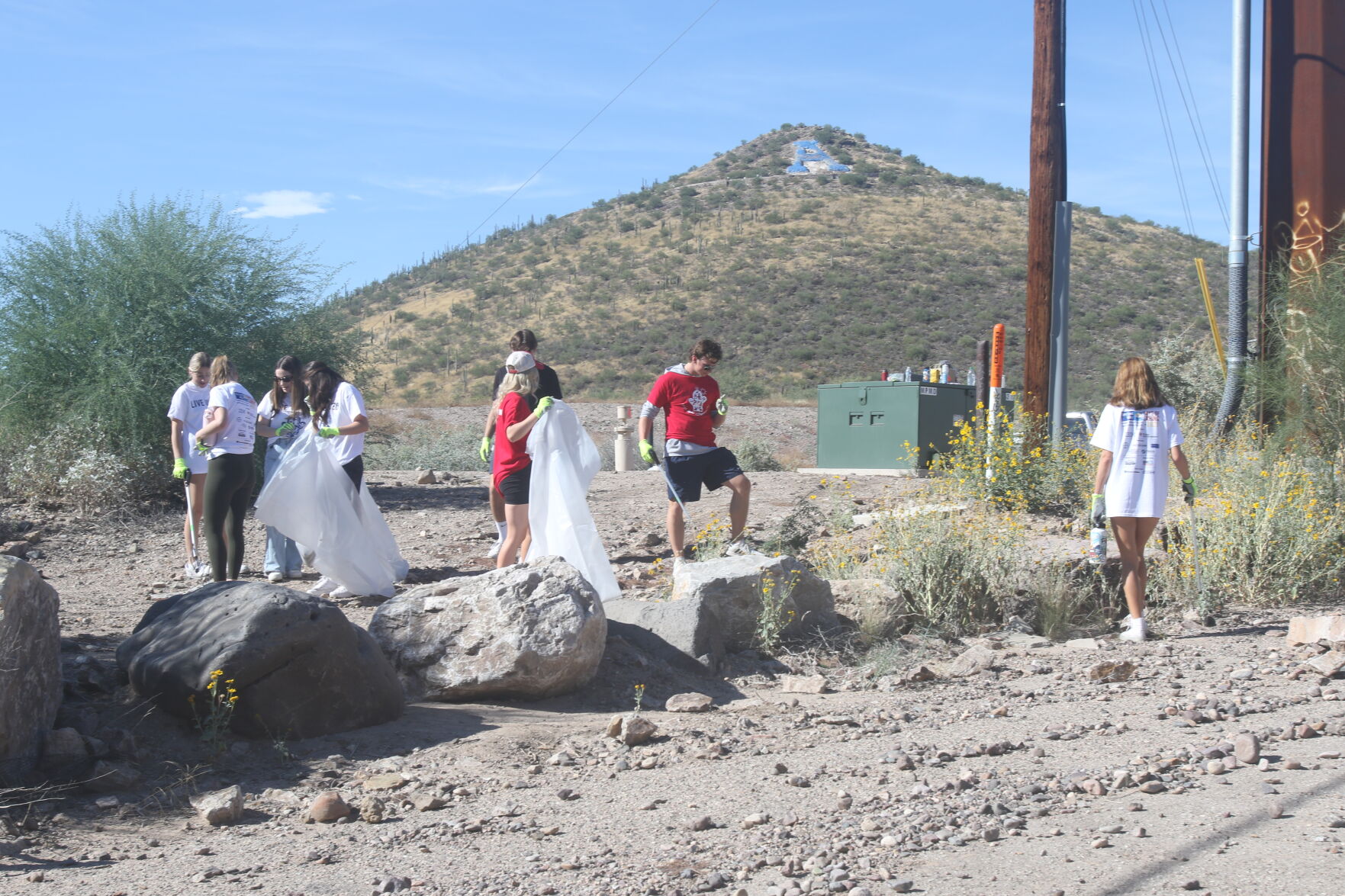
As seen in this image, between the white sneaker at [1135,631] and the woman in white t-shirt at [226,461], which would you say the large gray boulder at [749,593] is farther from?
the woman in white t-shirt at [226,461]

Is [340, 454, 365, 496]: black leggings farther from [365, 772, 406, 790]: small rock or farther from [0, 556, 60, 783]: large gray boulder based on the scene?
[365, 772, 406, 790]: small rock

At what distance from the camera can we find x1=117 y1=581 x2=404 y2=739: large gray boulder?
487 centimetres

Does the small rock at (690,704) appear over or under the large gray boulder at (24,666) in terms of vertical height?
under

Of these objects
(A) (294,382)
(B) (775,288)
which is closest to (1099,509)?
(A) (294,382)

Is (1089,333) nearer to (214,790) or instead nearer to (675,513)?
(675,513)

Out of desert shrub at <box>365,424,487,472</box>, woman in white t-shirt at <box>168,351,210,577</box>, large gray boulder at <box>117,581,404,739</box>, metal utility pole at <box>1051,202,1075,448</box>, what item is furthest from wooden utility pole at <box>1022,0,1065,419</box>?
desert shrub at <box>365,424,487,472</box>

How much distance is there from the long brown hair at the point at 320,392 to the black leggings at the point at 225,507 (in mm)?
600

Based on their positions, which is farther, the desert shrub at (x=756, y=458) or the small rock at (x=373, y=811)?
the desert shrub at (x=756, y=458)

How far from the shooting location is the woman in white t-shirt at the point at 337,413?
25.3ft

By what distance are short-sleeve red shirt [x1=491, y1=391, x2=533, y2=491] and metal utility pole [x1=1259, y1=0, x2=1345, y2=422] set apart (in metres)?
7.08

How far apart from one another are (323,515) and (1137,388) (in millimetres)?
5134

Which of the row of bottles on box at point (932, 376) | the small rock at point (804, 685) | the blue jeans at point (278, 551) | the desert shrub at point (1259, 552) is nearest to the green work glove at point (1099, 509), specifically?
the desert shrub at point (1259, 552)

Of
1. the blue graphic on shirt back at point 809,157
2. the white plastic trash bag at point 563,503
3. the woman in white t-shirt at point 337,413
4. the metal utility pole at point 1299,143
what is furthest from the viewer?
the blue graphic on shirt back at point 809,157

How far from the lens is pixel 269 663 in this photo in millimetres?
4914
